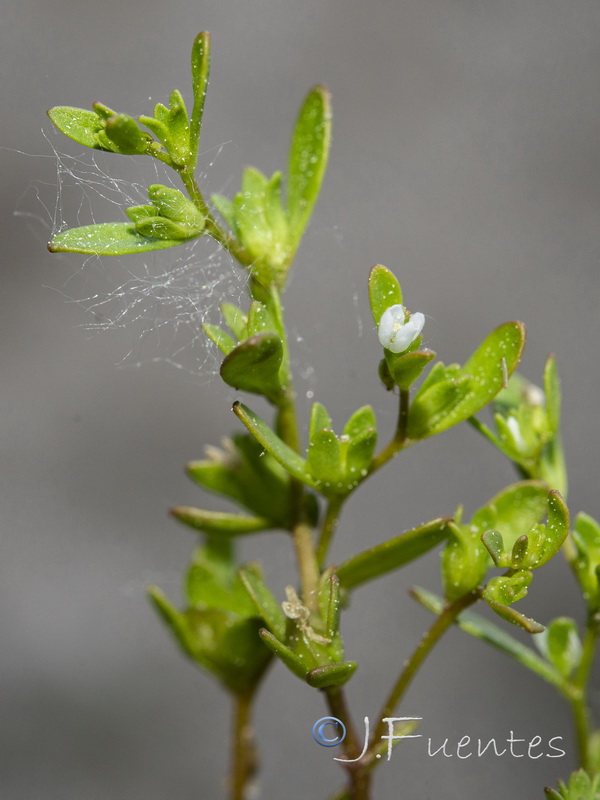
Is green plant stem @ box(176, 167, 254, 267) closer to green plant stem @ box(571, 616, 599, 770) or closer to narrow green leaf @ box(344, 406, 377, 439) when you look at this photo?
narrow green leaf @ box(344, 406, 377, 439)

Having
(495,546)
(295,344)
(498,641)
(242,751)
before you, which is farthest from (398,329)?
(295,344)

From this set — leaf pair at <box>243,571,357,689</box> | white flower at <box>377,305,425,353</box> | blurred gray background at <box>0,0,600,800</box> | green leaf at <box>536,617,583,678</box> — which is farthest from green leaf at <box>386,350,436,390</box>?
blurred gray background at <box>0,0,600,800</box>

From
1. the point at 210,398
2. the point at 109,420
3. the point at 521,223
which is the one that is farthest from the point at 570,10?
the point at 109,420

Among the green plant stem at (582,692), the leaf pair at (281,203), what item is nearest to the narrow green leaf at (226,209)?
the leaf pair at (281,203)

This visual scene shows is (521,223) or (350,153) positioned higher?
(350,153)

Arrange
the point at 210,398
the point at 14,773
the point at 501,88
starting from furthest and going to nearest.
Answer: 1. the point at 501,88
2. the point at 210,398
3. the point at 14,773

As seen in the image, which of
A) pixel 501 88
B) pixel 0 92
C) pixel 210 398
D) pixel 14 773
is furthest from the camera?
pixel 501 88

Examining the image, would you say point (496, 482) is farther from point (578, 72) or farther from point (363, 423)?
point (363, 423)

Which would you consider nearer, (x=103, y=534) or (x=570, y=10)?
(x=103, y=534)
